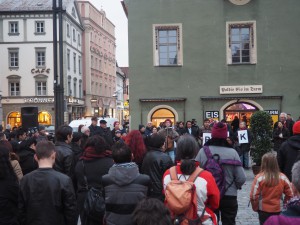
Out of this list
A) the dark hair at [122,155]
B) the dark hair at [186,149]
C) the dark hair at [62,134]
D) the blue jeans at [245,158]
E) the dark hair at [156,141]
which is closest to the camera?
the dark hair at [122,155]

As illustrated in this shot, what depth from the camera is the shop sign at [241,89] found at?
23797 mm

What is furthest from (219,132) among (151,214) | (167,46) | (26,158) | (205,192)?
(167,46)

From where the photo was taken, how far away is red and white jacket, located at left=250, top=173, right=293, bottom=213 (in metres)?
6.26

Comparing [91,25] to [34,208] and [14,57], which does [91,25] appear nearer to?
[14,57]

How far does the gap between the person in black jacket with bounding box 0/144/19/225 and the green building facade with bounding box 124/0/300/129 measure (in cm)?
1865

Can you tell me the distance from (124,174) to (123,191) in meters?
0.18

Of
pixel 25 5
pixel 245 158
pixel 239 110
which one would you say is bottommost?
pixel 245 158

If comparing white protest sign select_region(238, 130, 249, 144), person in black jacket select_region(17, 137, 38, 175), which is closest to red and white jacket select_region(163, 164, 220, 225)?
person in black jacket select_region(17, 137, 38, 175)

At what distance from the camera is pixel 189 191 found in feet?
14.6

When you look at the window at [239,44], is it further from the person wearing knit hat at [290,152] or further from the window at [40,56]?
the window at [40,56]

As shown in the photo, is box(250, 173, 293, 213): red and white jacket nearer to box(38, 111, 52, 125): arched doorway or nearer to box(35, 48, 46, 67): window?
box(38, 111, 52, 125): arched doorway

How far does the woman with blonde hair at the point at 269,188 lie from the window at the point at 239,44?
719 inches

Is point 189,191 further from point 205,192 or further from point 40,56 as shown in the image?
point 40,56

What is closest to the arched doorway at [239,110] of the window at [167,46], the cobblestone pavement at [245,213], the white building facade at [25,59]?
the window at [167,46]
